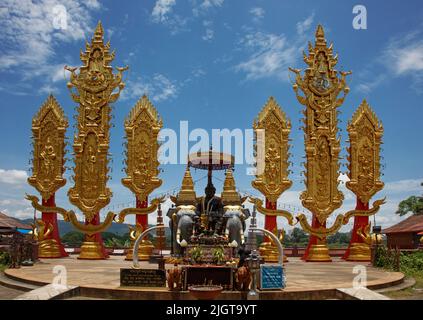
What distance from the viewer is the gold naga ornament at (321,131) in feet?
81.1

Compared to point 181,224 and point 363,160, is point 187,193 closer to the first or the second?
point 181,224

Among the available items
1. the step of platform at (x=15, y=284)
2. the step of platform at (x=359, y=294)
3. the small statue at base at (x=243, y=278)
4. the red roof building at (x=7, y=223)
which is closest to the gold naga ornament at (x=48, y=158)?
the red roof building at (x=7, y=223)

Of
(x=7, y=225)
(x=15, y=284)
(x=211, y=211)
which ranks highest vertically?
(x=211, y=211)

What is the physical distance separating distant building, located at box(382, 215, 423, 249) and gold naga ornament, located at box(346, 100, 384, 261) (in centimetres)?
520

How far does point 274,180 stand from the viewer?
2462 centimetres

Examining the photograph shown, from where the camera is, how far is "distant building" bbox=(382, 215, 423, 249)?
1170 inches

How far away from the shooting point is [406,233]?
30609 millimetres

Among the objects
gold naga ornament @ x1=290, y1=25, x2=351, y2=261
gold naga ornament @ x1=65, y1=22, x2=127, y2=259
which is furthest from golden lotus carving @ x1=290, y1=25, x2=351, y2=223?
gold naga ornament @ x1=65, y1=22, x2=127, y2=259

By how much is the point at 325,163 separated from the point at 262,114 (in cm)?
426

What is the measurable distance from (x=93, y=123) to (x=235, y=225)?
10.3m

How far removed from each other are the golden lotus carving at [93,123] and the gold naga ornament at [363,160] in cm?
1302

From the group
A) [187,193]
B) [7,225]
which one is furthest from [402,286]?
[7,225]

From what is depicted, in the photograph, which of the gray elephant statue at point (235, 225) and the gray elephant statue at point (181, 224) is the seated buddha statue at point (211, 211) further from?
the gray elephant statue at point (181, 224)
